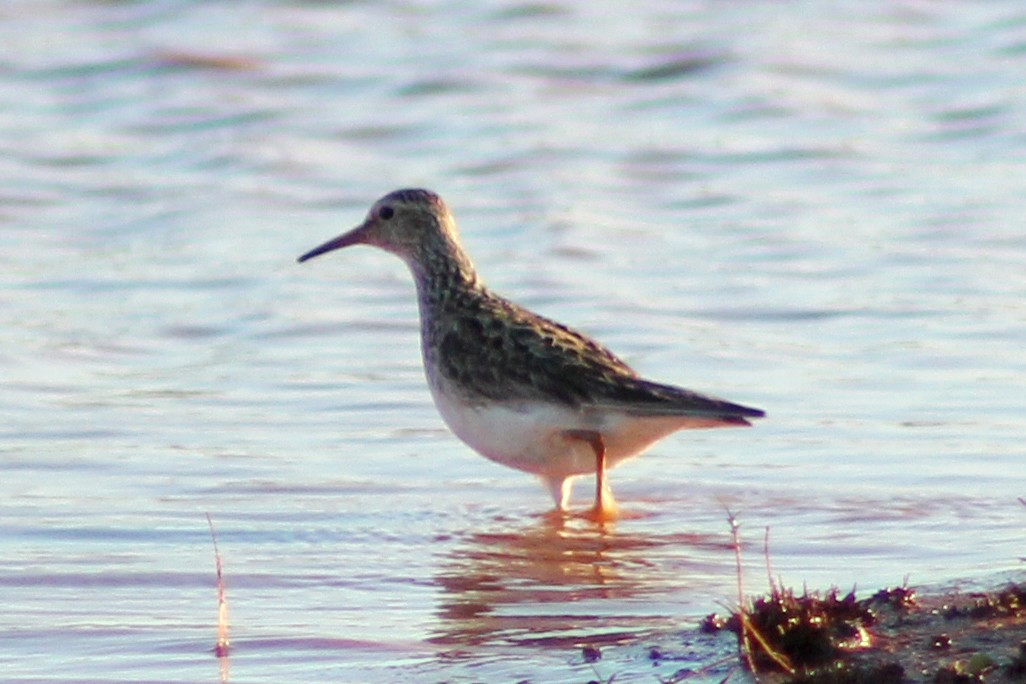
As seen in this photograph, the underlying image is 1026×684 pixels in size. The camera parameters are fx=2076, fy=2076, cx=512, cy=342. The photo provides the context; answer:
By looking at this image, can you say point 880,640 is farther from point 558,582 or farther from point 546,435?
point 546,435

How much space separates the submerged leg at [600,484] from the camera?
22.6ft

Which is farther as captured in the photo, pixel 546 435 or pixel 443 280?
pixel 443 280

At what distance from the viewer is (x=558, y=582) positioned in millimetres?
6168

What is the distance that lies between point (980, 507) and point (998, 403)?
1433 mm

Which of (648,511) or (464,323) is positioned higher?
(464,323)

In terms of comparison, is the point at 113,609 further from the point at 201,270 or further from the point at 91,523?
the point at 201,270

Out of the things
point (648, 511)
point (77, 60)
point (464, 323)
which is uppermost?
Answer: point (77, 60)

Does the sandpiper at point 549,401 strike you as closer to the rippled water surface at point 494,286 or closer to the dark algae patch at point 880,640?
the rippled water surface at point 494,286

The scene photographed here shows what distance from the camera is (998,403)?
8.05 metres

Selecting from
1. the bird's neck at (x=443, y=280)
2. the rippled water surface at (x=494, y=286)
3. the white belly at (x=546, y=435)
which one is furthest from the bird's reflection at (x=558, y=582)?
the bird's neck at (x=443, y=280)

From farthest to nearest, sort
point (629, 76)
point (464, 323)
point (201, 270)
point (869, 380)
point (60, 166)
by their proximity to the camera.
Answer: point (629, 76) → point (60, 166) → point (201, 270) → point (869, 380) → point (464, 323)

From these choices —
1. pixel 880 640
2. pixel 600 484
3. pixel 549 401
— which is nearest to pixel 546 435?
pixel 549 401

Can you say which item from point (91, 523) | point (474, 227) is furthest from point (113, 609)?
point (474, 227)

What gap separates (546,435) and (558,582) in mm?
869
